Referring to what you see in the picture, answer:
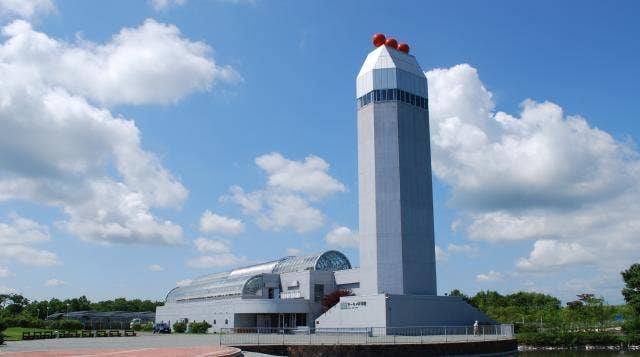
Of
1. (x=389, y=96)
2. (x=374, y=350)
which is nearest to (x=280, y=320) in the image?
(x=389, y=96)

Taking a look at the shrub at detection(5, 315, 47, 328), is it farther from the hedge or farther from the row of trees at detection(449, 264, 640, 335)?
the hedge

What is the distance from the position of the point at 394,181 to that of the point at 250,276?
1480 inches

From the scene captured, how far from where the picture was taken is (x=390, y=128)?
2808 inches

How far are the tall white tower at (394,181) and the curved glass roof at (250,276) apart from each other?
46.5ft

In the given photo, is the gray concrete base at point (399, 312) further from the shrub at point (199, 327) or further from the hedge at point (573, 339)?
the shrub at point (199, 327)

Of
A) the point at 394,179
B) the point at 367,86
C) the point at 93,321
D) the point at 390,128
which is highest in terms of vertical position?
the point at 367,86

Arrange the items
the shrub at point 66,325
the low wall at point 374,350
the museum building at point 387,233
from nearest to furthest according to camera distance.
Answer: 1. the low wall at point 374,350
2. the museum building at point 387,233
3. the shrub at point 66,325

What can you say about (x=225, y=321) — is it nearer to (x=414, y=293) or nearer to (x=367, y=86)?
(x=414, y=293)

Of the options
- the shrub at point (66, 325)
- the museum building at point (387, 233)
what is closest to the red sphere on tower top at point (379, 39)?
the museum building at point (387, 233)

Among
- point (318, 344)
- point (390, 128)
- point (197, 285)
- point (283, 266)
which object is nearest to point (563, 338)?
point (390, 128)

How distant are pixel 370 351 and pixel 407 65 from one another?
44151 mm

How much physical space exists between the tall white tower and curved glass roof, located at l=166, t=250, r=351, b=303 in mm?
14168

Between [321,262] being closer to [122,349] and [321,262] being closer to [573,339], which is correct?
[573,339]

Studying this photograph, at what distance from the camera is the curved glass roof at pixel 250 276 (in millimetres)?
84875
